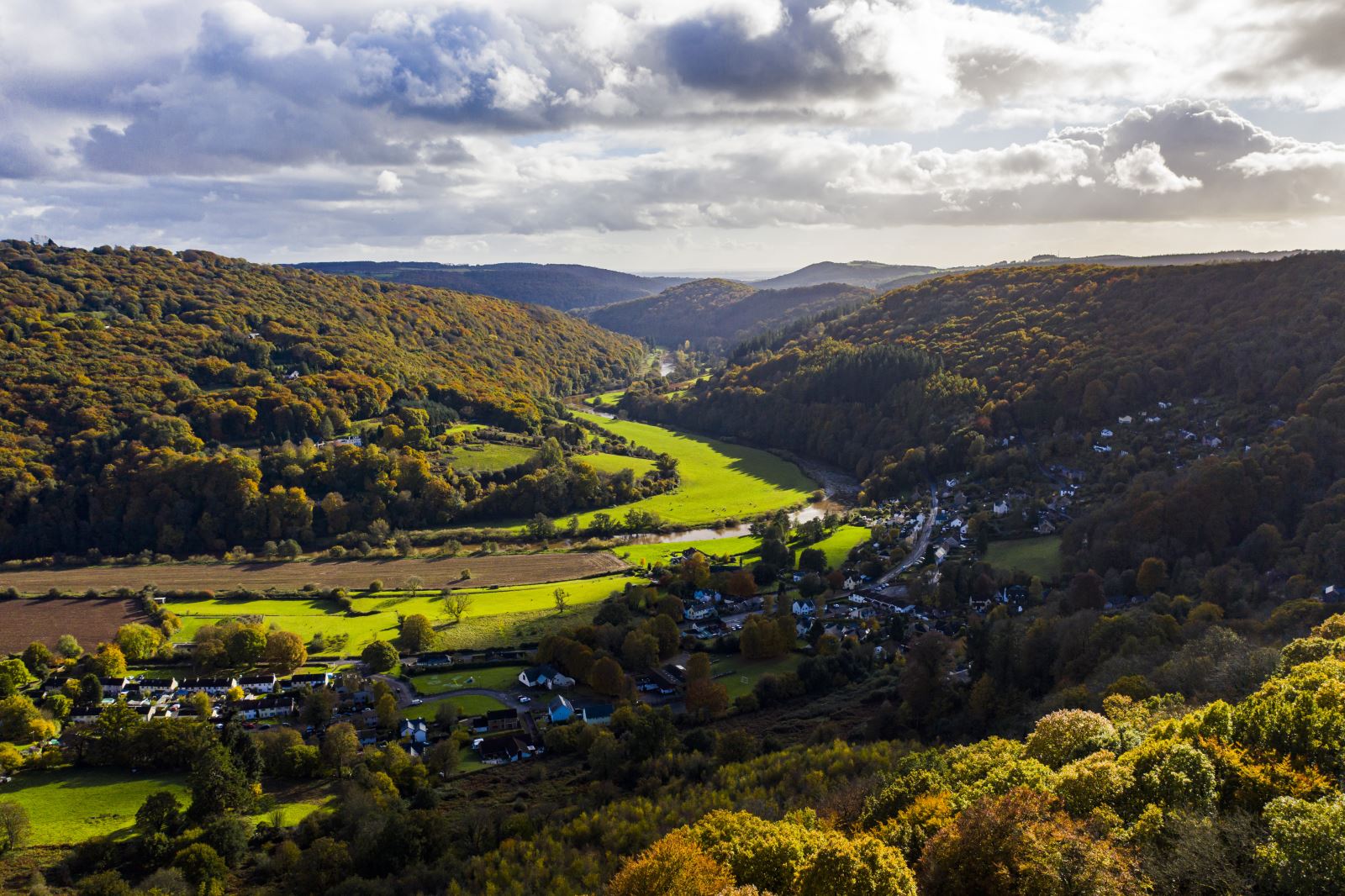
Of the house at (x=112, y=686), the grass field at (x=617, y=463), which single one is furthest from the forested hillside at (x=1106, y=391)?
the house at (x=112, y=686)

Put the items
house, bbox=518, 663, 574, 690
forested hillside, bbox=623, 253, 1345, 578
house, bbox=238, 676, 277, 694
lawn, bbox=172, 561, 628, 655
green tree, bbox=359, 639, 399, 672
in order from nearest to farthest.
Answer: house, bbox=238, 676, 277, 694, house, bbox=518, 663, 574, 690, green tree, bbox=359, 639, 399, 672, lawn, bbox=172, 561, 628, 655, forested hillside, bbox=623, 253, 1345, 578

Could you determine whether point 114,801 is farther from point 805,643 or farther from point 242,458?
point 242,458

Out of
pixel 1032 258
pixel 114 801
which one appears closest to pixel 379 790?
pixel 114 801

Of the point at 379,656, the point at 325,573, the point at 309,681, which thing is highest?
the point at 379,656

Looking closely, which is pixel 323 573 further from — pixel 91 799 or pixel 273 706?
pixel 91 799

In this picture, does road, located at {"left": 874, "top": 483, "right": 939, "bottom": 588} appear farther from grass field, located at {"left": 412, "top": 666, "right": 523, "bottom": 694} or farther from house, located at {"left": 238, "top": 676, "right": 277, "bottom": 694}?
house, located at {"left": 238, "top": 676, "right": 277, "bottom": 694}

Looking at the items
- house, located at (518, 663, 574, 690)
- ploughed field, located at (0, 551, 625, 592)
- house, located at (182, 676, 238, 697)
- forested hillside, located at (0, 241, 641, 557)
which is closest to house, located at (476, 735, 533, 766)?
house, located at (518, 663, 574, 690)

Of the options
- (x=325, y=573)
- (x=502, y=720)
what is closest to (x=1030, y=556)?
(x=502, y=720)
